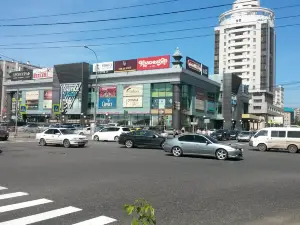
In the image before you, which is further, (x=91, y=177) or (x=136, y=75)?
(x=136, y=75)

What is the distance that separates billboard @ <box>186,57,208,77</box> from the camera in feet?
246

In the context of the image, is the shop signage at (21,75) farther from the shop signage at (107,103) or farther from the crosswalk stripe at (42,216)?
the crosswalk stripe at (42,216)

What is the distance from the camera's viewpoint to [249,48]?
132m

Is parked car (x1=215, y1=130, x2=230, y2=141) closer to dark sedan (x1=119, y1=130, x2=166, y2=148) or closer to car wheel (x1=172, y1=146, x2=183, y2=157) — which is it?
dark sedan (x1=119, y1=130, x2=166, y2=148)

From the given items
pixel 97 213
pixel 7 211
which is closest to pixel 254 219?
pixel 97 213

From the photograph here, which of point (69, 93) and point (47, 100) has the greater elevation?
point (69, 93)

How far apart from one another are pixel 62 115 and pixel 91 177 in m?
73.3

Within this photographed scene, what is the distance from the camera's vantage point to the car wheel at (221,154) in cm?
1906

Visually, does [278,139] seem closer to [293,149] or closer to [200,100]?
[293,149]

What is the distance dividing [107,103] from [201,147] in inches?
2409

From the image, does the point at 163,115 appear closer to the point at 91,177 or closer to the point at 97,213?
the point at 91,177

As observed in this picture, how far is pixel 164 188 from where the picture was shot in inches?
384

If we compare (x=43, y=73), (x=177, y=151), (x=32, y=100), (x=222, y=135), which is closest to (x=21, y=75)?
(x=43, y=73)

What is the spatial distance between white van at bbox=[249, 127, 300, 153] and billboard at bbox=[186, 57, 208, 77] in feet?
159
